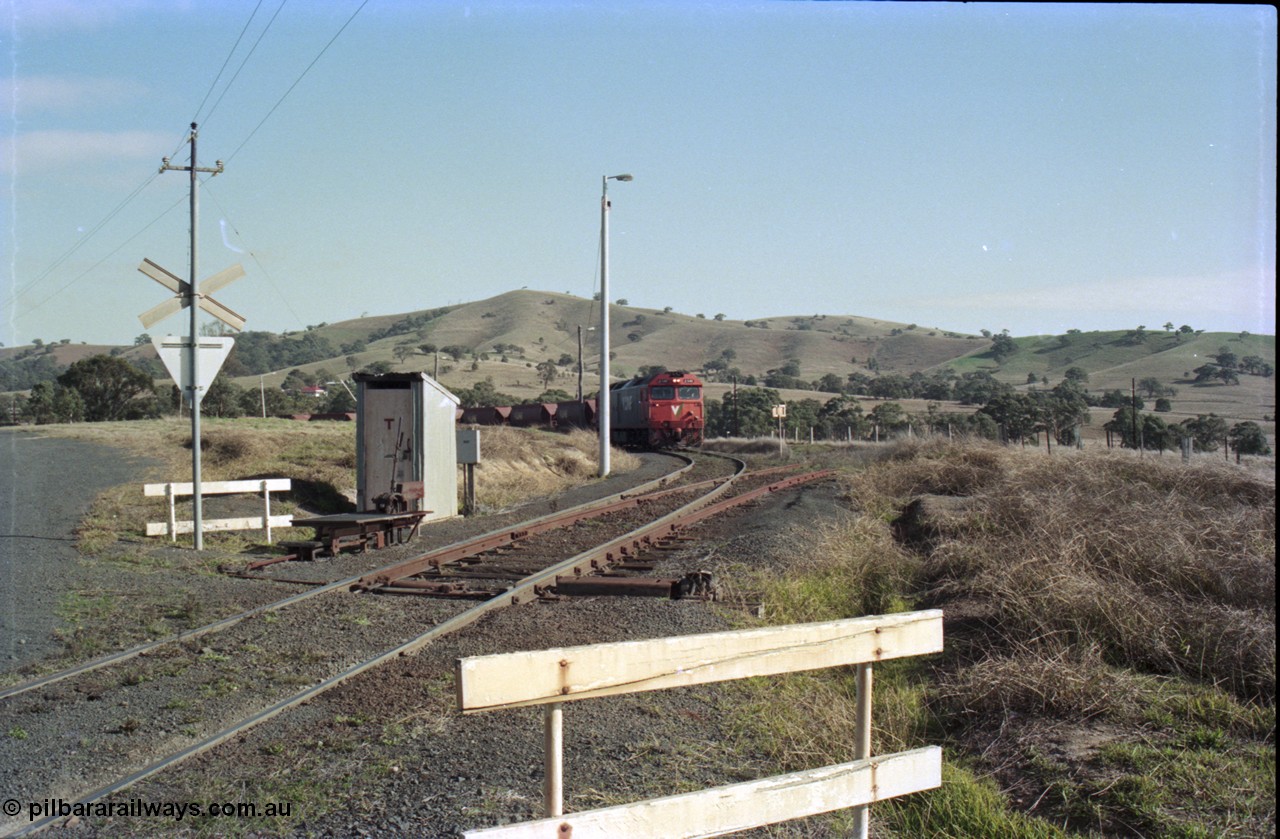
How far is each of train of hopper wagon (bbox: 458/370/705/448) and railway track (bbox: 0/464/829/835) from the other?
29021 millimetres

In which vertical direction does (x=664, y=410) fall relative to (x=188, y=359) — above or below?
below

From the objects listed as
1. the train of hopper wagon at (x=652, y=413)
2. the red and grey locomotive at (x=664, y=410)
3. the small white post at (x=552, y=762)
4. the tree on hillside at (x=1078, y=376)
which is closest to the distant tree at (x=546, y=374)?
the train of hopper wagon at (x=652, y=413)

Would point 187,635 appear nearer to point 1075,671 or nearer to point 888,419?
point 1075,671

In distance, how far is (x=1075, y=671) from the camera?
609 cm

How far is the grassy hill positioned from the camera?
5435 cm

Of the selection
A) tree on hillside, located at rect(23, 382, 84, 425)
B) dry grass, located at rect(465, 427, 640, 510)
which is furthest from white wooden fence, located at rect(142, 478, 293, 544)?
tree on hillside, located at rect(23, 382, 84, 425)

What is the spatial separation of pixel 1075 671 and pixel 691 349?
457 ft

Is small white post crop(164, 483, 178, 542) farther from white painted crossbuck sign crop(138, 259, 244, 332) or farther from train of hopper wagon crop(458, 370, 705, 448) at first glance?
train of hopper wagon crop(458, 370, 705, 448)

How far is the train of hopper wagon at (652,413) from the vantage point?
4150cm

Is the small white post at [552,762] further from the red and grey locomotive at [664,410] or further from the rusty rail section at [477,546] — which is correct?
the red and grey locomotive at [664,410]

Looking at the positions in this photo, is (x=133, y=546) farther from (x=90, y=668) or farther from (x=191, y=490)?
(x=90, y=668)

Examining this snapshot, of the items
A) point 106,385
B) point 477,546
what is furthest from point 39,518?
point 106,385

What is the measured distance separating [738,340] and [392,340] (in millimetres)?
53498

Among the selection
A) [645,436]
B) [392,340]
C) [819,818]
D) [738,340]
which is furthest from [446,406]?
[392,340]
